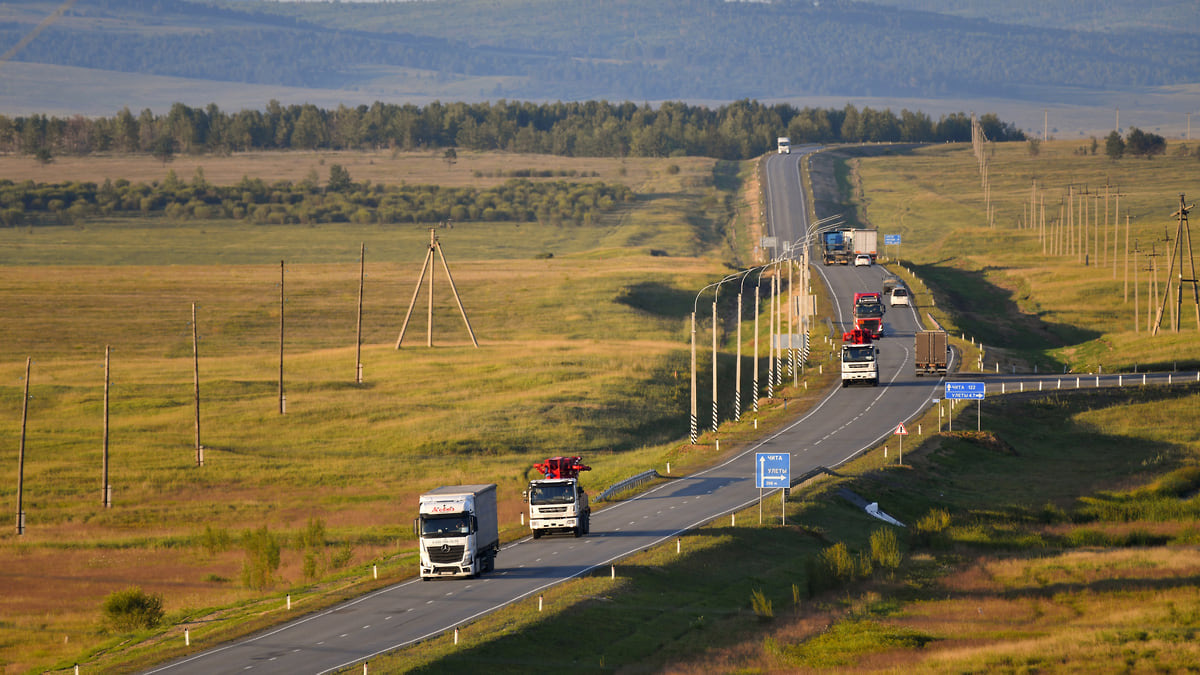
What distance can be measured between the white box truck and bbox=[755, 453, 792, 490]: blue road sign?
1515 centimetres

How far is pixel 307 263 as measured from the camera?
193250 mm

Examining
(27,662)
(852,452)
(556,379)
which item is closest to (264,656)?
(27,662)

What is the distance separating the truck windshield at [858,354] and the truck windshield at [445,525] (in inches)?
2129

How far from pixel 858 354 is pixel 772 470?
4000 centimetres

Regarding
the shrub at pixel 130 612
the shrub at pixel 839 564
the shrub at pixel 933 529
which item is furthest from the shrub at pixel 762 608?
the shrub at pixel 130 612

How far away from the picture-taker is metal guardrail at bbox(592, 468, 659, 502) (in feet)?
235

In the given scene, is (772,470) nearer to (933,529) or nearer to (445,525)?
(933,529)

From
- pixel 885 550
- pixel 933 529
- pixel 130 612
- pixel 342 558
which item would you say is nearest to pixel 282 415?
pixel 342 558

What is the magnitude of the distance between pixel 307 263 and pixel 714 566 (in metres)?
147

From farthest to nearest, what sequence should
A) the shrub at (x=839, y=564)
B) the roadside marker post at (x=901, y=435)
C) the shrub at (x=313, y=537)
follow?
1. the roadside marker post at (x=901, y=435)
2. the shrub at (x=313, y=537)
3. the shrub at (x=839, y=564)

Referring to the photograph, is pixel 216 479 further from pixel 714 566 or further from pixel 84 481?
pixel 714 566

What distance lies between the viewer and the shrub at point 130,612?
51.0m

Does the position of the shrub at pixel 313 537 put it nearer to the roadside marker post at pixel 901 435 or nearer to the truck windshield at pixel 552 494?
the truck windshield at pixel 552 494

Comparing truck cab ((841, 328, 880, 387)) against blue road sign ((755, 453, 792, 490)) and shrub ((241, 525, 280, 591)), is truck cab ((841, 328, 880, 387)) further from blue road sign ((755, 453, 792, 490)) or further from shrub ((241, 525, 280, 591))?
shrub ((241, 525, 280, 591))
